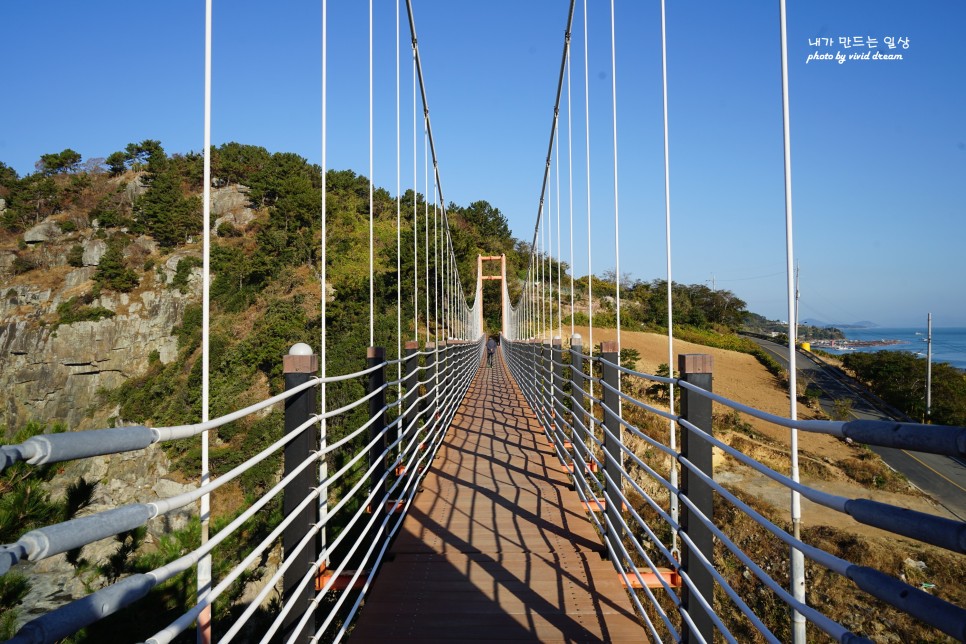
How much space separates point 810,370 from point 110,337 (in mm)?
33589

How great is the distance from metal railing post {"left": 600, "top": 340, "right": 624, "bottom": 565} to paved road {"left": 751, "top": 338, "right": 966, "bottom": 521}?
8.84 m

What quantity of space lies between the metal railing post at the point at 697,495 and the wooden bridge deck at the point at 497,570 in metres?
0.46

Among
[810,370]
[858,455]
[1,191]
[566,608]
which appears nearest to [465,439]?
[566,608]

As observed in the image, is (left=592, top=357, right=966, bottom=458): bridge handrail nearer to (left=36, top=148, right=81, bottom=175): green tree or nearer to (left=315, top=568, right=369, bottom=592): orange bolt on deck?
(left=315, top=568, right=369, bottom=592): orange bolt on deck

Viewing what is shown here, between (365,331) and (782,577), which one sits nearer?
(782,577)

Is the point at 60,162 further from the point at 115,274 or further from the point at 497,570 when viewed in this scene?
the point at 497,570

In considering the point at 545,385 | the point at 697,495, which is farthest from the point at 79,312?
the point at 697,495

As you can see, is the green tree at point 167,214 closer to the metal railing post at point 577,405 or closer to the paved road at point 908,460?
the paved road at point 908,460

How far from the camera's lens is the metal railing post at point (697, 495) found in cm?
179

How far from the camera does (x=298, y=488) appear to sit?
191cm

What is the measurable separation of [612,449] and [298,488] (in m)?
1.73

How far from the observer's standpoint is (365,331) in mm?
20547

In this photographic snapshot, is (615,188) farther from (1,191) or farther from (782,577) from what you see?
(1,191)

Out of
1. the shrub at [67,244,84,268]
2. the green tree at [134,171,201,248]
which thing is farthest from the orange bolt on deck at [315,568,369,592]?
the shrub at [67,244,84,268]
